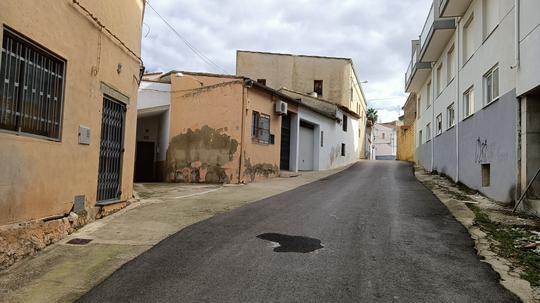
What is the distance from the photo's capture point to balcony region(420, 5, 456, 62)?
631 inches

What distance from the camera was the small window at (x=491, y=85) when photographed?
1123cm

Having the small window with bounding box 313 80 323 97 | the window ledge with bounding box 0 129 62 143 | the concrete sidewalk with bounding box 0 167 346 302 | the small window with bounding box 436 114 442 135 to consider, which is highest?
the small window with bounding box 313 80 323 97

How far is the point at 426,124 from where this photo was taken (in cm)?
2392

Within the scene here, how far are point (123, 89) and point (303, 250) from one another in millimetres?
5543

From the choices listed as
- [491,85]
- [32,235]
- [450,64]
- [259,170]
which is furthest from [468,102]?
[32,235]

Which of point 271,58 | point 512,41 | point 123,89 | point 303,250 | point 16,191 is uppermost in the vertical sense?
point 271,58

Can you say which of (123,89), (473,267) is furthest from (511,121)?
(123,89)

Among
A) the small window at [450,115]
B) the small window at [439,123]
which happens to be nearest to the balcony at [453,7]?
the small window at [450,115]

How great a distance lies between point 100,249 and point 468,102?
12415 millimetres

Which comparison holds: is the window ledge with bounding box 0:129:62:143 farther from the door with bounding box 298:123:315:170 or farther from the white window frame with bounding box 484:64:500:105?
the door with bounding box 298:123:315:170

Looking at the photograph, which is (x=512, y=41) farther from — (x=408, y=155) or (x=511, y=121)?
(x=408, y=155)

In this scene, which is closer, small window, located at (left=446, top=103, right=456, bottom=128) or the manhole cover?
the manhole cover

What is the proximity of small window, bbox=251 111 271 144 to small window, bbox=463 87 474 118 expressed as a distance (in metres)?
8.05

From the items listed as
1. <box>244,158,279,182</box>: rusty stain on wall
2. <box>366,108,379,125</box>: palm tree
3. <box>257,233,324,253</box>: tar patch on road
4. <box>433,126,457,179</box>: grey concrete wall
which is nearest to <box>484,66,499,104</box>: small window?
<box>433,126,457,179</box>: grey concrete wall
